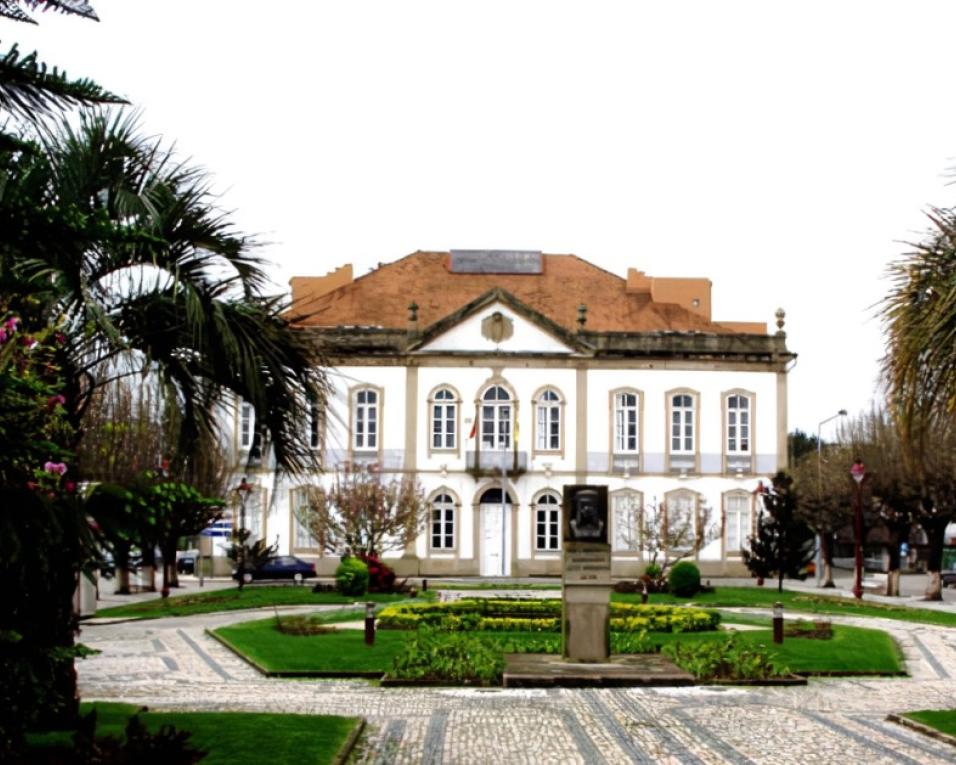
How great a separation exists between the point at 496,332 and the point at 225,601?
1760 cm

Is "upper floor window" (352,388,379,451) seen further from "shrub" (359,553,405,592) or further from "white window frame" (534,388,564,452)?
"shrub" (359,553,405,592)

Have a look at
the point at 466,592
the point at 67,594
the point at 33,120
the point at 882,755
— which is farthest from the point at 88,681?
the point at 466,592

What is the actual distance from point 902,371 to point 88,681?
11.1 m

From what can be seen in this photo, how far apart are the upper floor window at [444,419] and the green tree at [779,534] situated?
1074 centimetres

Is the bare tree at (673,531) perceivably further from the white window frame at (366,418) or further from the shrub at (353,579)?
the shrub at (353,579)

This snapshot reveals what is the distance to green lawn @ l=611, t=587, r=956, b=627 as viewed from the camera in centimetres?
3173

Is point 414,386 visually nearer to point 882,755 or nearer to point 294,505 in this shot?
point 294,505

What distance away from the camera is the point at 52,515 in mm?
8188

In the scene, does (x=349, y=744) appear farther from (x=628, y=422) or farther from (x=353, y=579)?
(x=628, y=422)

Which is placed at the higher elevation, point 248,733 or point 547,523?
point 547,523

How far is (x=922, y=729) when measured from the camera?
14.1m

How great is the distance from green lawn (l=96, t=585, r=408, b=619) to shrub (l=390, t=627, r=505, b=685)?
40.8ft

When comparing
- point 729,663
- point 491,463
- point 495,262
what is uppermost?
point 495,262

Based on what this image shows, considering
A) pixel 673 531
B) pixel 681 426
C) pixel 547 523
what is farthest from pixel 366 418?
pixel 673 531
